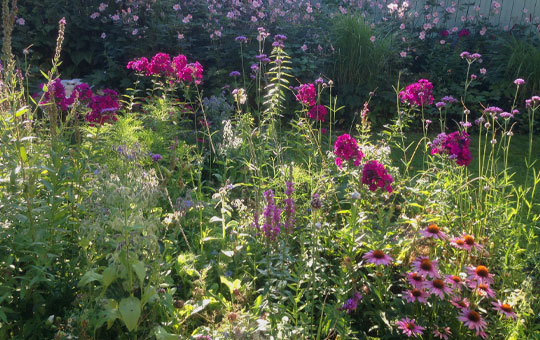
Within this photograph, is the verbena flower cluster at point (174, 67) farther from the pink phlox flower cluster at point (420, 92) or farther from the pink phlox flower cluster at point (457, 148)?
the pink phlox flower cluster at point (457, 148)

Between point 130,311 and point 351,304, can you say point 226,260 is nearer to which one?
point 351,304

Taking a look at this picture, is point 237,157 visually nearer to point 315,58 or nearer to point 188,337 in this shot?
point 188,337

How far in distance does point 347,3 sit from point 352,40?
2.03 meters

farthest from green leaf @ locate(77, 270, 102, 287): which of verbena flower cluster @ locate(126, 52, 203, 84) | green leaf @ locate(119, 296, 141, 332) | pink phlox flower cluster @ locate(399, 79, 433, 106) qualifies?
verbena flower cluster @ locate(126, 52, 203, 84)

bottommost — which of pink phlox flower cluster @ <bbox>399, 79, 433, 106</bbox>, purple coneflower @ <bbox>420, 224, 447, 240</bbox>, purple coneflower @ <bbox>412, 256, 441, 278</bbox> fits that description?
purple coneflower @ <bbox>412, 256, 441, 278</bbox>

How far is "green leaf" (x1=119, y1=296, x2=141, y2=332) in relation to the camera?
1.91 meters

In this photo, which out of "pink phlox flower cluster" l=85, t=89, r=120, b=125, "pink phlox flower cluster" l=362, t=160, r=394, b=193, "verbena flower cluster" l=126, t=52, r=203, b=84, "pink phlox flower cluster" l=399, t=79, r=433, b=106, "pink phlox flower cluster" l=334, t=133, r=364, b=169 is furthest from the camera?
"verbena flower cluster" l=126, t=52, r=203, b=84

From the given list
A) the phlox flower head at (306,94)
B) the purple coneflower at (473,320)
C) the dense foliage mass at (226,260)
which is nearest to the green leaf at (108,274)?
the dense foliage mass at (226,260)

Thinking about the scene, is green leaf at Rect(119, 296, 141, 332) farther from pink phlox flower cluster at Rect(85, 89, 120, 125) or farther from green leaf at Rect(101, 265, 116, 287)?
pink phlox flower cluster at Rect(85, 89, 120, 125)

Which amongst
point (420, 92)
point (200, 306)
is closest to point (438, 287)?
Answer: point (200, 306)

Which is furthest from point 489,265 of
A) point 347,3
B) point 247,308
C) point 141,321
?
point 347,3

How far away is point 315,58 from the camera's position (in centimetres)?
629

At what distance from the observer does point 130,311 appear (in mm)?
1934

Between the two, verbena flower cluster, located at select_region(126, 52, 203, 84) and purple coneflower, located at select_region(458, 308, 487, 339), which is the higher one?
verbena flower cluster, located at select_region(126, 52, 203, 84)
